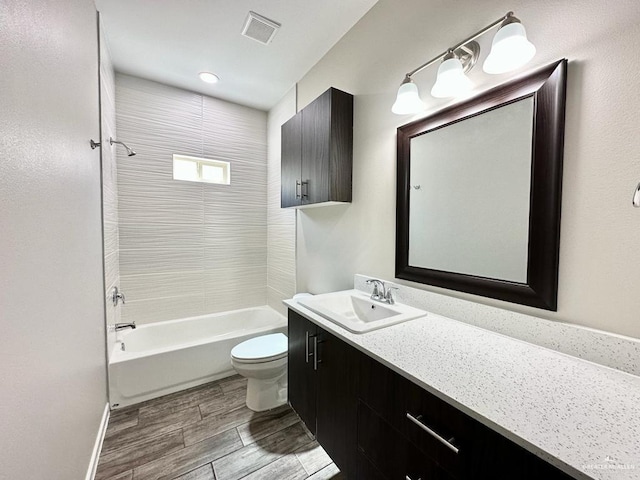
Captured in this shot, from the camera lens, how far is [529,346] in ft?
3.15

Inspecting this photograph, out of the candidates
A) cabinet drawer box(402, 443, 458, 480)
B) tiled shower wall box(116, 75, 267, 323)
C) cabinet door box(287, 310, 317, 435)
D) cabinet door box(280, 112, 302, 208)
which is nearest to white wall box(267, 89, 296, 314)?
tiled shower wall box(116, 75, 267, 323)

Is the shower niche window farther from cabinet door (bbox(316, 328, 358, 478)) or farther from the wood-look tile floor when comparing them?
cabinet door (bbox(316, 328, 358, 478))

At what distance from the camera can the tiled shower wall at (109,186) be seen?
1820 millimetres

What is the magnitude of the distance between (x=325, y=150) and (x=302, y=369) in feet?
4.59

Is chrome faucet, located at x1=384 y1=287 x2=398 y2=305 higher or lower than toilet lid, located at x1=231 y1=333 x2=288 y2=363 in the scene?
higher

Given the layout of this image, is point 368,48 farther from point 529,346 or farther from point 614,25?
point 529,346

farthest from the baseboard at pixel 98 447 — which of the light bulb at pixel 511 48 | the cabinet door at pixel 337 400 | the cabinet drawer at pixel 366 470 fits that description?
the light bulb at pixel 511 48

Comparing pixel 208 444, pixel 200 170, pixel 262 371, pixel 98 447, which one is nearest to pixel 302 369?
pixel 262 371

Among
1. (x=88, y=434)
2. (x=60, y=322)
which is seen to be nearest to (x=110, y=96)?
(x=60, y=322)

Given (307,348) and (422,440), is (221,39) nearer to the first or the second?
(307,348)

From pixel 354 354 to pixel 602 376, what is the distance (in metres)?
0.77

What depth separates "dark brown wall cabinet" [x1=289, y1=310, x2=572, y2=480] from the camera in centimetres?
63

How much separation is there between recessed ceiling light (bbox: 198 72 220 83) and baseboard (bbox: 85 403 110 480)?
2804 mm

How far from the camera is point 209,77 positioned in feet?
7.91
